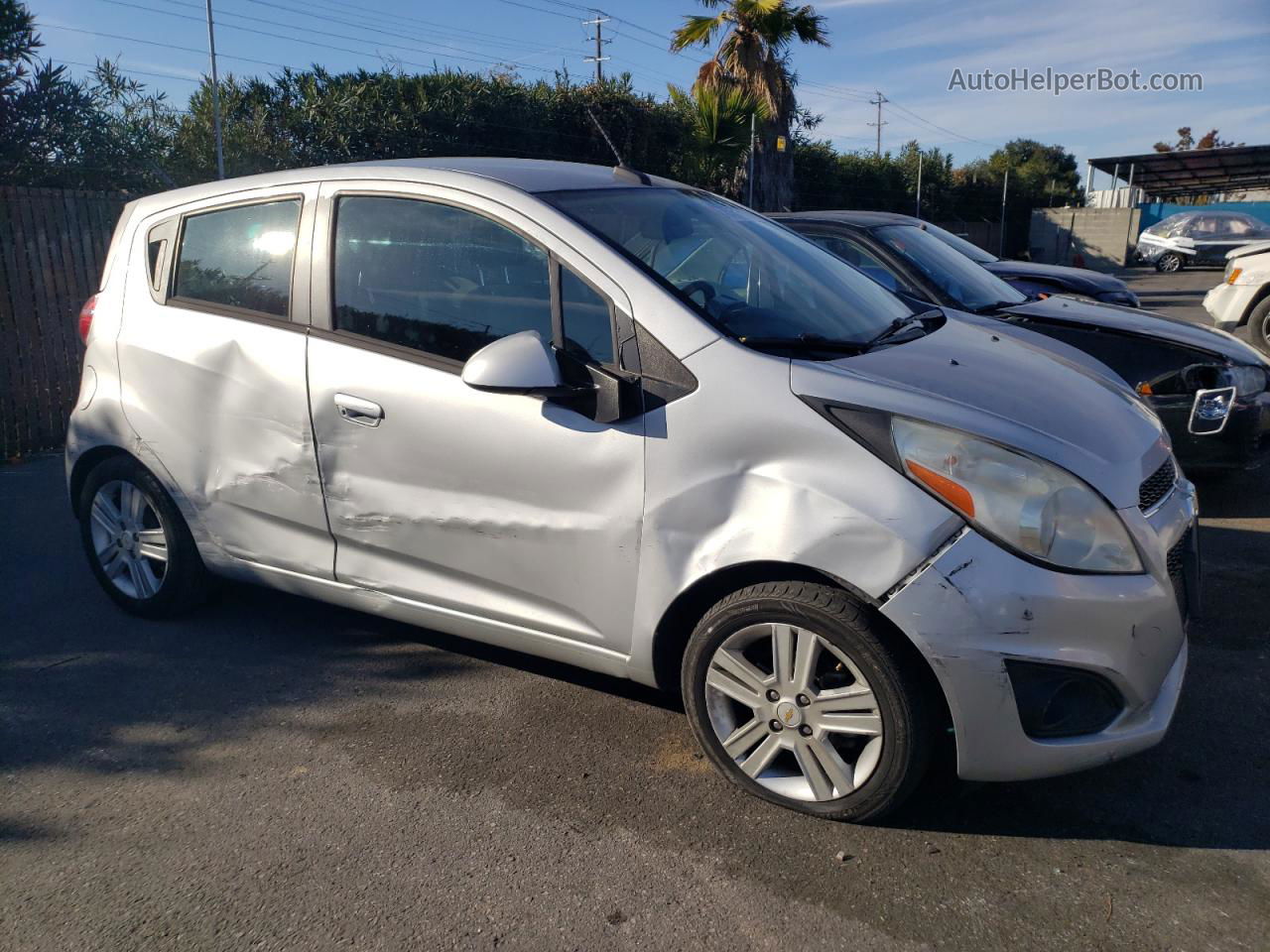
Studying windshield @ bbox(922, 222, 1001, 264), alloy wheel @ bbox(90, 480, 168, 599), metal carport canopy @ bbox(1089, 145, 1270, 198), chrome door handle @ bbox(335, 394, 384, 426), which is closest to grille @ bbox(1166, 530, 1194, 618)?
Result: chrome door handle @ bbox(335, 394, 384, 426)

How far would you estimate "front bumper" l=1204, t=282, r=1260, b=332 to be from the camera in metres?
10.1

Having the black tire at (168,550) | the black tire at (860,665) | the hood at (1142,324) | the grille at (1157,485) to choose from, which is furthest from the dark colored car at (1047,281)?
the black tire at (168,550)

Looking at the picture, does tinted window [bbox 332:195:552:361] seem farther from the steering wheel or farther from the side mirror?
the steering wheel

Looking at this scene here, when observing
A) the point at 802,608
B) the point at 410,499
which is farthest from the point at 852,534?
the point at 410,499

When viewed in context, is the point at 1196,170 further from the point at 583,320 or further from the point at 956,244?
the point at 583,320

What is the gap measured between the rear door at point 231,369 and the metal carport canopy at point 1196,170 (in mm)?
32991

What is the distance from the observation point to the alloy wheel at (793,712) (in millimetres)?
2766

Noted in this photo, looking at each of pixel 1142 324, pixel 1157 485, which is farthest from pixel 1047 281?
pixel 1157 485

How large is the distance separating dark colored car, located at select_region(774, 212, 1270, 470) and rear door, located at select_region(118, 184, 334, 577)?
289 centimetres

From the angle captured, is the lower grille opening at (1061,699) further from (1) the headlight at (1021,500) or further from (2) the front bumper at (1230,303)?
(2) the front bumper at (1230,303)

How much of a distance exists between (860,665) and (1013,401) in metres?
0.88

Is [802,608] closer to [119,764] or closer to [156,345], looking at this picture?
[119,764]

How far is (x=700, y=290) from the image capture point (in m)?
3.26

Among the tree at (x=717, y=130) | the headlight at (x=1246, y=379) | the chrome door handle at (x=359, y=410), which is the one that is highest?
the tree at (x=717, y=130)
